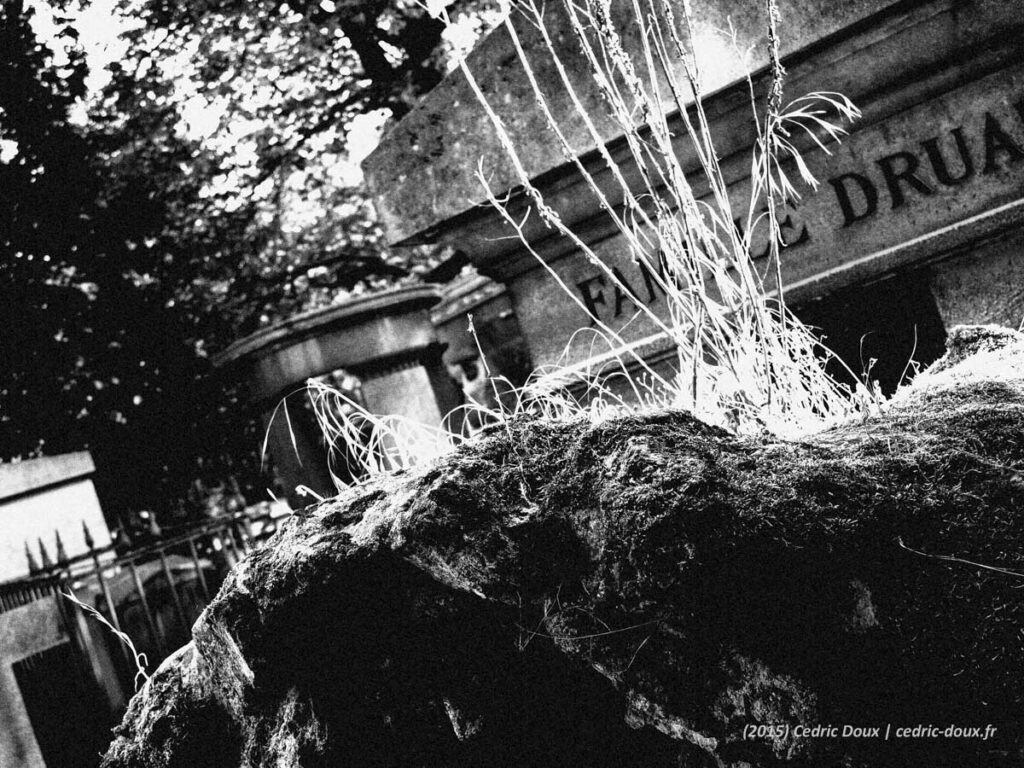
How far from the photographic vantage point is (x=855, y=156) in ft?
10.5

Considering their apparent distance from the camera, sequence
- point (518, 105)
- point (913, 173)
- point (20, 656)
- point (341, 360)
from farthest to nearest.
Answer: point (341, 360) < point (20, 656) < point (518, 105) < point (913, 173)

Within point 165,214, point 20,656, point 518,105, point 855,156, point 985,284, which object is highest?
point 165,214

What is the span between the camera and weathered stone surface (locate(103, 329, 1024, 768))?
3.49ft

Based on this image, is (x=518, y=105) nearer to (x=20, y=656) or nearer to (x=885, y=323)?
(x=885, y=323)

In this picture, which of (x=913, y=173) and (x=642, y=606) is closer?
(x=642, y=606)

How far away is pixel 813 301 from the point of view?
3246mm

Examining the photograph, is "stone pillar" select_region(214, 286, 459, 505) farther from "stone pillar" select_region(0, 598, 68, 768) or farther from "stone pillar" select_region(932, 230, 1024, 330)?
"stone pillar" select_region(932, 230, 1024, 330)

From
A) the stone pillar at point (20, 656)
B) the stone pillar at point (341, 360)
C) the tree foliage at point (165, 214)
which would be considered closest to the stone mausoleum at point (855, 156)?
the stone pillar at point (341, 360)

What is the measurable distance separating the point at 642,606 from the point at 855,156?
8.36ft

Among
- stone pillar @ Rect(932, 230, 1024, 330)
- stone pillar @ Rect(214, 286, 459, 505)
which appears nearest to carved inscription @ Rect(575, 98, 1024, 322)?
stone pillar @ Rect(932, 230, 1024, 330)

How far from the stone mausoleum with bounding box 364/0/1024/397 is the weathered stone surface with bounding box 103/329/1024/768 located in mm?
1516

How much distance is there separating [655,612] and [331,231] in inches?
387

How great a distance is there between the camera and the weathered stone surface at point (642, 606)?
106 centimetres

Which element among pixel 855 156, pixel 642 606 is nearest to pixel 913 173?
pixel 855 156
